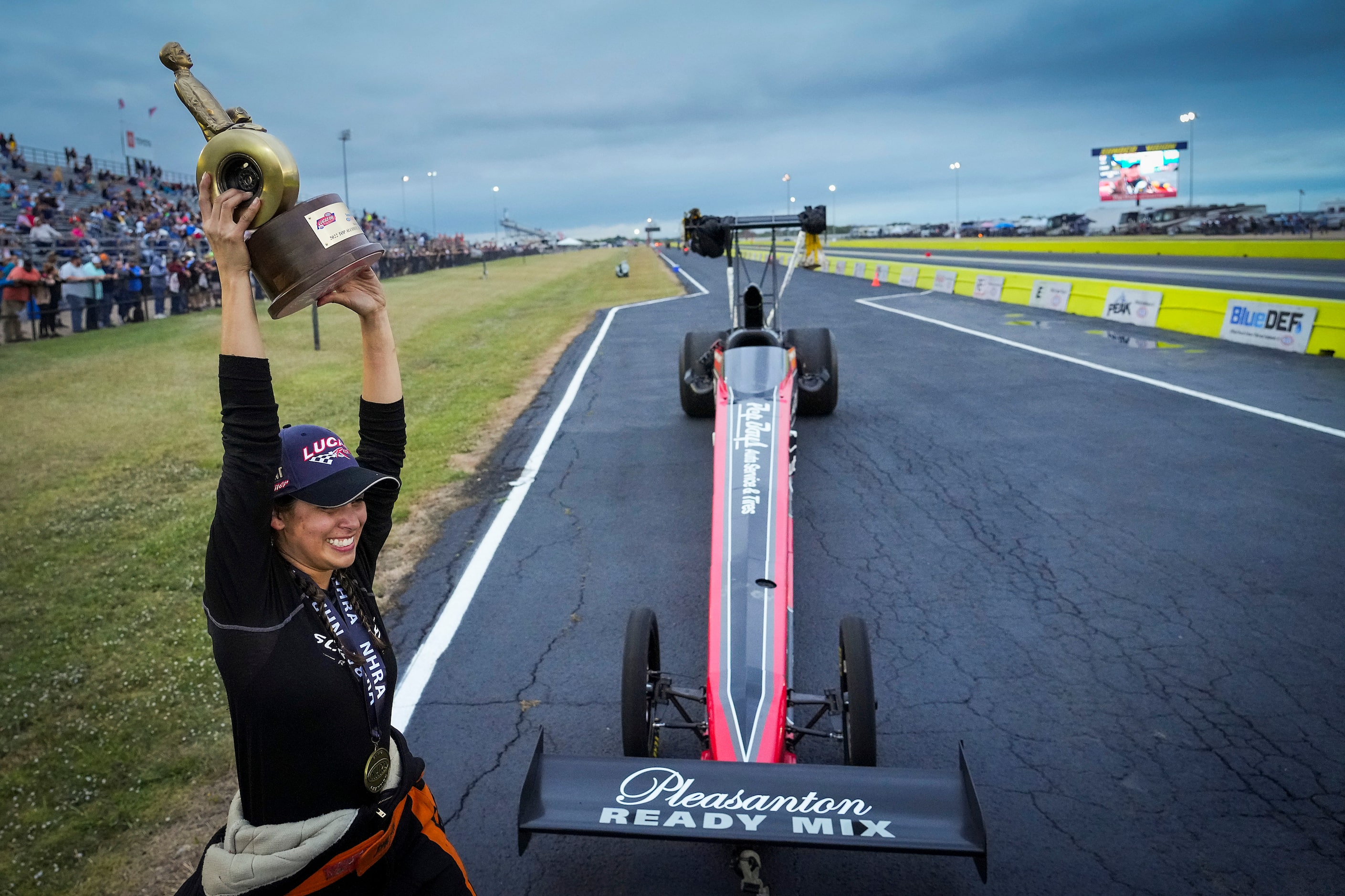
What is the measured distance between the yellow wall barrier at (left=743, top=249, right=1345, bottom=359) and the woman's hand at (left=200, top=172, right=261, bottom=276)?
562 inches

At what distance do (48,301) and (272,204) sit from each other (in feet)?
72.6

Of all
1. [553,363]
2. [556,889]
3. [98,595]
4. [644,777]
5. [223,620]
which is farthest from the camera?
[553,363]

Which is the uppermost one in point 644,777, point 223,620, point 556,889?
point 223,620

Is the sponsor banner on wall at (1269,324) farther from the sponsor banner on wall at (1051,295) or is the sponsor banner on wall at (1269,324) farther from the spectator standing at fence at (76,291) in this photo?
the spectator standing at fence at (76,291)

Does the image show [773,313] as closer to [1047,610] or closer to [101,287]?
[1047,610]

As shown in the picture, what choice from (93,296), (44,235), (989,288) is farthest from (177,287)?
(989,288)

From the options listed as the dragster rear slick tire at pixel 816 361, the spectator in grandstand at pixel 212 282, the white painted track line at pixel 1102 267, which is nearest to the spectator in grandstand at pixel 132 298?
the spectator in grandstand at pixel 212 282

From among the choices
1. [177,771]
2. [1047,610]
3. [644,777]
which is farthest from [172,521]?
[1047,610]

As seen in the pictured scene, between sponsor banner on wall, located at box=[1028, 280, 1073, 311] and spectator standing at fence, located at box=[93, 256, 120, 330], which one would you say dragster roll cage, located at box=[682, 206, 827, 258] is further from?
spectator standing at fence, located at box=[93, 256, 120, 330]

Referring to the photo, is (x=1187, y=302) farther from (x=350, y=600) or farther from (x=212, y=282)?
(x=212, y=282)

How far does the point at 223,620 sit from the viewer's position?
2.08 meters

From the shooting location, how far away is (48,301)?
20078mm

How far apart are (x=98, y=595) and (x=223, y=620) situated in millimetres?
4966

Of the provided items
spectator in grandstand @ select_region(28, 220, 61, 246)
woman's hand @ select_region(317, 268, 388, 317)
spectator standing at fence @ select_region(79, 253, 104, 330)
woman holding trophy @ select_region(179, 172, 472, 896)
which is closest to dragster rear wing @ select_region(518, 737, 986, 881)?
woman holding trophy @ select_region(179, 172, 472, 896)
